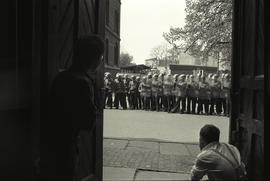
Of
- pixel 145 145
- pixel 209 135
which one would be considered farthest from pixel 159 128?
pixel 209 135

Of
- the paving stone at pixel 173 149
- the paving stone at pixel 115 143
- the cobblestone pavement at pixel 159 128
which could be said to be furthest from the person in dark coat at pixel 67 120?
the cobblestone pavement at pixel 159 128

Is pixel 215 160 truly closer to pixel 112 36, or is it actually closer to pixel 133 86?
pixel 133 86

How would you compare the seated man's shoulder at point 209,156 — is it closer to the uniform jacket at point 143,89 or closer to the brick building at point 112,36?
the uniform jacket at point 143,89

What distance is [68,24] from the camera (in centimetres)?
477

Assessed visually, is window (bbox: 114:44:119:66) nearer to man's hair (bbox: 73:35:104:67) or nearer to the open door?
the open door

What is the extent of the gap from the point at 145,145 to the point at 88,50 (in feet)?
20.3

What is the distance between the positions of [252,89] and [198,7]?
87.8 feet

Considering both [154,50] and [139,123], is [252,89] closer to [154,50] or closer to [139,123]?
[139,123]

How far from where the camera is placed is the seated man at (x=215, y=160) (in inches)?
162

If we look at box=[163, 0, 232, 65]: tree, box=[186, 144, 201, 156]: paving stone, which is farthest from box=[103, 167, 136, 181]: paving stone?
box=[163, 0, 232, 65]: tree

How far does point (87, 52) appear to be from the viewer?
12.0 feet

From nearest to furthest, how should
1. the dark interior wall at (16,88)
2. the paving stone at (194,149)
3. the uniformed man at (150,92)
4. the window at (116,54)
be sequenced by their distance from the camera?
the dark interior wall at (16,88) < the paving stone at (194,149) < the uniformed man at (150,92) < the window at (116,54)

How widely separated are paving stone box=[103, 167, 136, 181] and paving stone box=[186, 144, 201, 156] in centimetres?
227

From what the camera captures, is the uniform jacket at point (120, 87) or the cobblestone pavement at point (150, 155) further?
the uniform jacket at point (120, 87)
